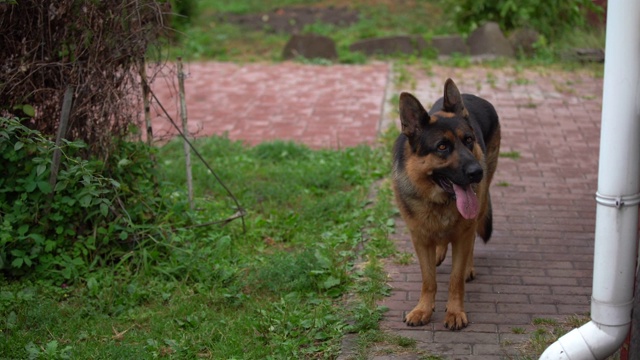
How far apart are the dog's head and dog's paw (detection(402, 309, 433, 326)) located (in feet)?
2.30

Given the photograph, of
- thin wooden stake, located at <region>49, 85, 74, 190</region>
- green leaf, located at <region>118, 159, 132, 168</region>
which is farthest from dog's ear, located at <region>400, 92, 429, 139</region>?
thin wooden stake, located at <region>49, 85, 74, 190</region>

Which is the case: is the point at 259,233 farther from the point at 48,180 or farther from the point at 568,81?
the point at 568,81

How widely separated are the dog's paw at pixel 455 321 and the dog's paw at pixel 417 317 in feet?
0.39

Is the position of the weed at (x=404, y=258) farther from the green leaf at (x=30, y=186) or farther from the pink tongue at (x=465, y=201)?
the green leaf at (x=30, y=186)

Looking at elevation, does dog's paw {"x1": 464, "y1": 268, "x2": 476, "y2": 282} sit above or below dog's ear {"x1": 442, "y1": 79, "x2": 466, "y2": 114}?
below

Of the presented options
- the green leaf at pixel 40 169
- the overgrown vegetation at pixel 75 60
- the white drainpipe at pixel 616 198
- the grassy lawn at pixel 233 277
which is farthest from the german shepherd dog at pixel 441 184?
the green leaf at pixel 40 169

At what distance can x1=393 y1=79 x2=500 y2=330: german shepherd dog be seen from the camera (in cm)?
463

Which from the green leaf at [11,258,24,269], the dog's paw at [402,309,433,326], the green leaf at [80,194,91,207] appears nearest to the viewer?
the dog's paw at [402,309,433,326]

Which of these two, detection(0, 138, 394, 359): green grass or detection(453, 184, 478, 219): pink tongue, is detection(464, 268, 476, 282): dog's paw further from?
detection(453, 184, 478, 219): pink tongue

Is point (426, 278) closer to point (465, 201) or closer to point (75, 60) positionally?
point (465, 201)

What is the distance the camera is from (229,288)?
551cm

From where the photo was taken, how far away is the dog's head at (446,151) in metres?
4.57

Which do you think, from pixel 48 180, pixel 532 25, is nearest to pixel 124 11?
pixel 48 180

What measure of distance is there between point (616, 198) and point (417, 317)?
1.55 m
